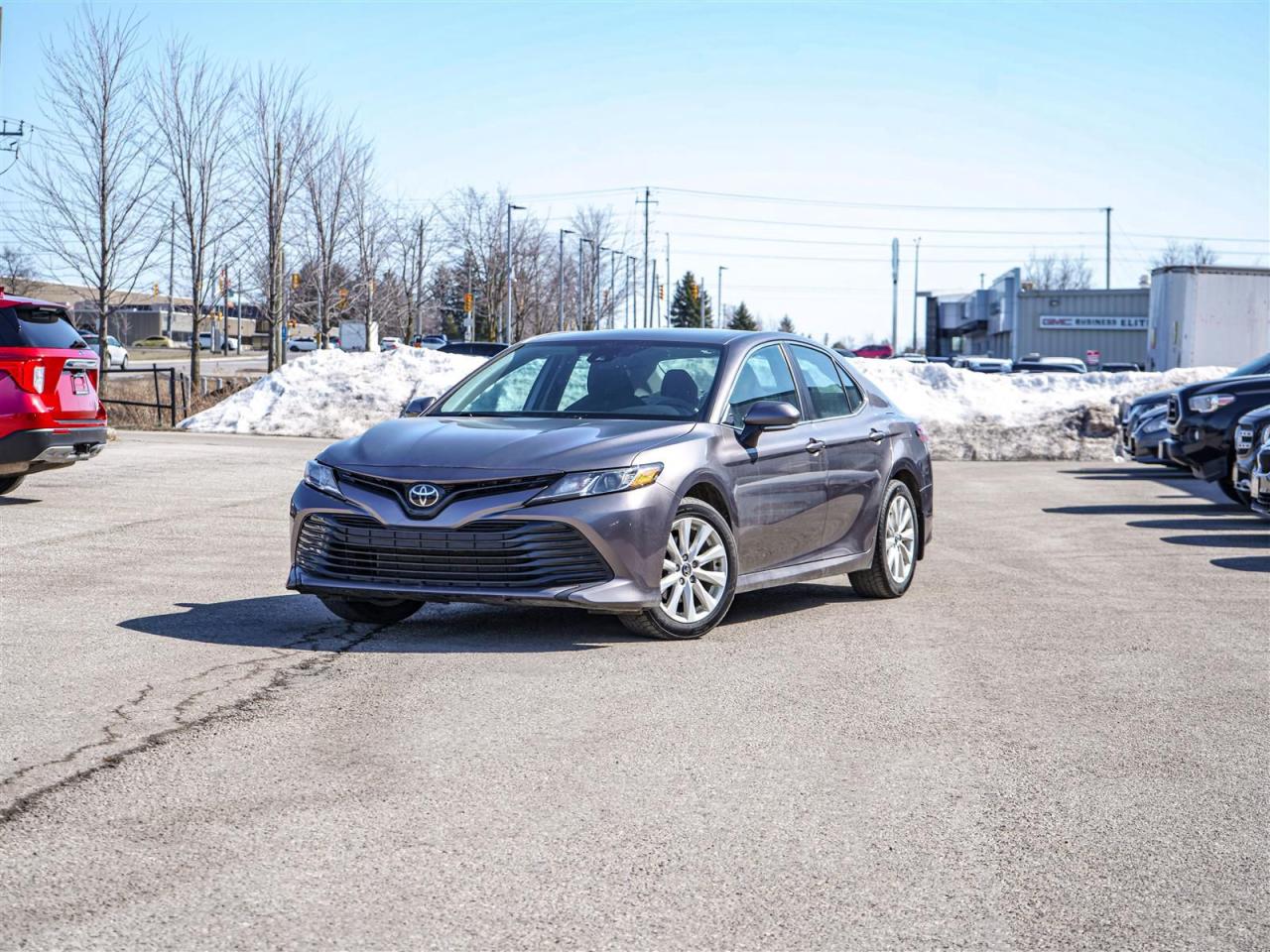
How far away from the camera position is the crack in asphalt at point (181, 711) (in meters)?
4.85

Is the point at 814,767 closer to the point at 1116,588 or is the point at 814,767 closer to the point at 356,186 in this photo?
the point at 1116,588

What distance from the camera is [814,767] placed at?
533 centimetres

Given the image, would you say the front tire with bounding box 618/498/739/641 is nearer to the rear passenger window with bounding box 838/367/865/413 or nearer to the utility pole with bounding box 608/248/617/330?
the rear passenger window with bounding box 838/367/865/413

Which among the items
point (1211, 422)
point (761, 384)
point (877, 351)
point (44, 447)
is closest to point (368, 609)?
point (761, 384)

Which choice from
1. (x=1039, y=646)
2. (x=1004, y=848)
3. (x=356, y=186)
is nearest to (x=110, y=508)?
(x=1039, y=646)

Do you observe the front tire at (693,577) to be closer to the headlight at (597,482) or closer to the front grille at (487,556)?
the headlight at (597,482)

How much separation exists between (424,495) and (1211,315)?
120 ft

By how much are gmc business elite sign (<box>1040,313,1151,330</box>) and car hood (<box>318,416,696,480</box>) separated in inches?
2836

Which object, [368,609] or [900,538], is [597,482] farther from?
[900,538]

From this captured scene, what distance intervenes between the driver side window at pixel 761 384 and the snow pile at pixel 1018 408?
1949 cm

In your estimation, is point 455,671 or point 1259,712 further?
point 455,671

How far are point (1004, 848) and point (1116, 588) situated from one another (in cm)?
634

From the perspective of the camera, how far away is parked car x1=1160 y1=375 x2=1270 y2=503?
17203mm

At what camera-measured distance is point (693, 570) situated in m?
7.81
